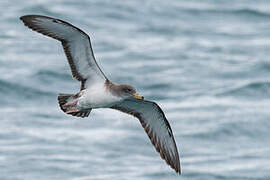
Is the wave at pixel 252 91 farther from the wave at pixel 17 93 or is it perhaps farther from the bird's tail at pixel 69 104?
the bird's tail at pixel 69 104

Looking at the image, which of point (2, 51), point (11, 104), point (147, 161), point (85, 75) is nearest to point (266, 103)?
point (147, 161)

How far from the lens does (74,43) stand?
1227 centimetres

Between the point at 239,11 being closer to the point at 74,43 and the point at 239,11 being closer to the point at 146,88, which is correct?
the point at 146,88

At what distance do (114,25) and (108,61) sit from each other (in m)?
4.21

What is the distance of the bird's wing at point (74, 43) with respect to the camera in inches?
472

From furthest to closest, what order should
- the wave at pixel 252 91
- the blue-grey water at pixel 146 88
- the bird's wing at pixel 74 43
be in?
the wave at pixel 252 91 → the blue-grey water at pixel 146 88 → the bird's wing at pixel 74 43

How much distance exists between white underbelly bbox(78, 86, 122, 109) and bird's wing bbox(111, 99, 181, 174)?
816 mm

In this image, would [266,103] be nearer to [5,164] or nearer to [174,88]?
[174,88]

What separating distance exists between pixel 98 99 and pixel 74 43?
881mm

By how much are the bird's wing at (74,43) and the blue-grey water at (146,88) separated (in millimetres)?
4603

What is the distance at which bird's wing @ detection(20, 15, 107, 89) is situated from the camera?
12.0m

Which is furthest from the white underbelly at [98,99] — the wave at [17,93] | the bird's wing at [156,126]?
the wave at [17,93]

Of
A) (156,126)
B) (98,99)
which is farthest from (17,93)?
(98,99)

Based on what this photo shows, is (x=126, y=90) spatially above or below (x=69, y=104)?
above
